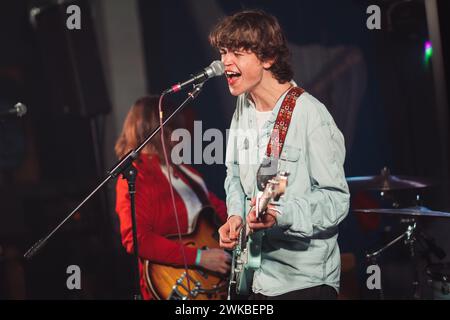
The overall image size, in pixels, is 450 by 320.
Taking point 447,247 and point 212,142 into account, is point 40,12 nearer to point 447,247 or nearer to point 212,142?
point 212,142

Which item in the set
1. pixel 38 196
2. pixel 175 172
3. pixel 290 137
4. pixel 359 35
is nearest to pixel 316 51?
pixel 359 35

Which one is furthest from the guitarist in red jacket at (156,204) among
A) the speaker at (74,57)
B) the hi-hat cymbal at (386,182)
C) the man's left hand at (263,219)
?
the man's left hand at (263,219)

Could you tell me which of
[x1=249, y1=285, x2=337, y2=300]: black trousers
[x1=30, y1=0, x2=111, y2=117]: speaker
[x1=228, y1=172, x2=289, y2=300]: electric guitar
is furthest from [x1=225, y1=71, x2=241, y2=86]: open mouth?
[x1=30, y1=0, x2=111, y2=117]: speaker

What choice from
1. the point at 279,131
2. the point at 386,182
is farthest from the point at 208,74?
the point at 386,182

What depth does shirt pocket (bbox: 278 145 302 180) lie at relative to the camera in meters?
2.37

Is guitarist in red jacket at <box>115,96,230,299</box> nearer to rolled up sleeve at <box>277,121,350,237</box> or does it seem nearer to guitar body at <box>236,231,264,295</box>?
guitar body at <box>236,231,264,295</box>

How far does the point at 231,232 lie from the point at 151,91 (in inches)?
70.9

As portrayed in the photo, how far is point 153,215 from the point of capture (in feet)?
11.4

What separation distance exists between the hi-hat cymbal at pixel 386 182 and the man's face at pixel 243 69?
1.10m

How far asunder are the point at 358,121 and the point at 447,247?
92 centimetres

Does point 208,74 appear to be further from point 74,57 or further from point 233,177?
point 74,57

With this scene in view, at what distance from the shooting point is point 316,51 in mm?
3650

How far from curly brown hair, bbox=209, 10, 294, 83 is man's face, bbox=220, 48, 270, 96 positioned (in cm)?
2
